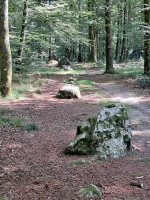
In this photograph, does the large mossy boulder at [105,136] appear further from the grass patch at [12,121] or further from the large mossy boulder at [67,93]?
the large mossy boulder at [67,93]

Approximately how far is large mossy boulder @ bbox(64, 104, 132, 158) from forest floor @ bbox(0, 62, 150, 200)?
198 millimetres

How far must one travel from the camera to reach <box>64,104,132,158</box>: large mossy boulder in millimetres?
4562

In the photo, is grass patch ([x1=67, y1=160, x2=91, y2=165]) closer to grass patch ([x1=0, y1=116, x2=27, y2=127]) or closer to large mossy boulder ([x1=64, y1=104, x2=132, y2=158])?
large mossy boulder ([x1=64, y1=104, x2=132, y2=158])

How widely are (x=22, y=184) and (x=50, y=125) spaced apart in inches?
137

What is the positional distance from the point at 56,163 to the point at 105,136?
3.91ft

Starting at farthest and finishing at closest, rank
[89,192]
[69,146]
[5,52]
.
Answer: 1. [5,52]
2. [69,146]
3. [89,192]

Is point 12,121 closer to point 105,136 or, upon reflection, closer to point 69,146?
point 69,146

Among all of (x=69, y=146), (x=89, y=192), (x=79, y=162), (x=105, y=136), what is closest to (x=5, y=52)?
(x=69, y=146)

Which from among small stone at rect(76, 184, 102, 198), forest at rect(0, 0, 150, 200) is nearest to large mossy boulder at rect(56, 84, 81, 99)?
forest at rect(0, 0, 150, 200)

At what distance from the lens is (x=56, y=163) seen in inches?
159

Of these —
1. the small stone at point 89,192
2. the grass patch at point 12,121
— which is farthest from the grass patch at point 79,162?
the grass patch at point 12,121

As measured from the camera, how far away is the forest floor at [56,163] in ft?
9.99

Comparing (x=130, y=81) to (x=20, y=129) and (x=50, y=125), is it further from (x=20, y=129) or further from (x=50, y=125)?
(x=20, y=129)

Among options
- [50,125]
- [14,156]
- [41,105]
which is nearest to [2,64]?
[41,105]
